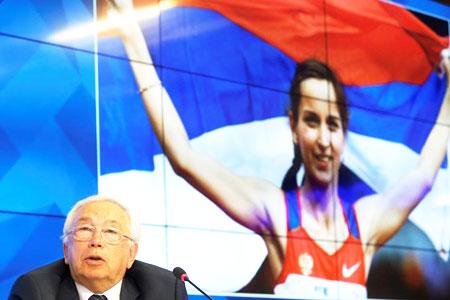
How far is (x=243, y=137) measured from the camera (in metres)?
6.92

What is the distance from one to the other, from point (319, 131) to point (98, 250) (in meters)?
5.00

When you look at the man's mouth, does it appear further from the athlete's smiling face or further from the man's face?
the athlete's smiling face

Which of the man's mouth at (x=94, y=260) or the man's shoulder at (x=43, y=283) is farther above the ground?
the man's mouth at (x=94, y=260)

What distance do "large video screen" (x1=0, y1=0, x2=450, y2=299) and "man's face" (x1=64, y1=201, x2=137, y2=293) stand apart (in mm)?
2990

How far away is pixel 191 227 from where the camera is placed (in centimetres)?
647

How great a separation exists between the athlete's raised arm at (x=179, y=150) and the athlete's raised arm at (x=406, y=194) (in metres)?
1.24

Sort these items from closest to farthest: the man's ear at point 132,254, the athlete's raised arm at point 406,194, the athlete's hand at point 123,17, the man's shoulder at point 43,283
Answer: the man's shoulder at point 43,283 < the man's ear at point 132,254 < the athlete's hand at point 123,17 < the athlete's raised arm at point 406,194

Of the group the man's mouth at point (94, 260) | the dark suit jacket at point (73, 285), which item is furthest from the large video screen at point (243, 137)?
the man's mouth at point (94, 260)

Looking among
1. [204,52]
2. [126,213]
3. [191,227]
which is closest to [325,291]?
[191,227]

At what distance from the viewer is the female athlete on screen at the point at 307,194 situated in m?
6.45

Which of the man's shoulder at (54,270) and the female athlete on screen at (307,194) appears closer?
the man's shoulder at (54,270)

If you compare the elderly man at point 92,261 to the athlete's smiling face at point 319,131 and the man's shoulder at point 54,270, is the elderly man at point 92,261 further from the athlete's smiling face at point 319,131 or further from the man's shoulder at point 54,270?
the athlete's smiling face at point 319,131

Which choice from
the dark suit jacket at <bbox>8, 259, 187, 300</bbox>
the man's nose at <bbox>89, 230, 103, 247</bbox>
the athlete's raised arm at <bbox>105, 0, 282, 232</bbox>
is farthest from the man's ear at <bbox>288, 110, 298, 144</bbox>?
the man's nose at <bbox>89, 230, 103, 247</bbox>

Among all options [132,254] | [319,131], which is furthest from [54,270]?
[319,131]
